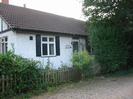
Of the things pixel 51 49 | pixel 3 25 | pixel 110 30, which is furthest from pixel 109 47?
pixel 3 25

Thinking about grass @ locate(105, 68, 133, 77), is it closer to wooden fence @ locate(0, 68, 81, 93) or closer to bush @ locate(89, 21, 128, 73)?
bush @ locate(89, 21, 128, 73)

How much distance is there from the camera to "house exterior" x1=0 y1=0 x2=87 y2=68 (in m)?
15.8

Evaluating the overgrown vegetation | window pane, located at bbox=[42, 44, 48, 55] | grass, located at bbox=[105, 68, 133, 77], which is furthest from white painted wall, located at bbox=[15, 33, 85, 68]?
grass, located at bbox=[105, 68, 133, 77]

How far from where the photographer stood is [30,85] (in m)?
10.2

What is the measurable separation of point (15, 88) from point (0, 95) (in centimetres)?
81

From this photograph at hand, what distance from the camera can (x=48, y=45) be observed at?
17734mm

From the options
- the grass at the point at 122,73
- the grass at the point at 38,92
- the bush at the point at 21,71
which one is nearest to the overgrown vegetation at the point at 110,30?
the grass at the point at 122,73

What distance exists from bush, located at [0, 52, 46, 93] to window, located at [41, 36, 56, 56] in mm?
6743

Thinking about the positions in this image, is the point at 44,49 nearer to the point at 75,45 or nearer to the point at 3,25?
the point at 3,25

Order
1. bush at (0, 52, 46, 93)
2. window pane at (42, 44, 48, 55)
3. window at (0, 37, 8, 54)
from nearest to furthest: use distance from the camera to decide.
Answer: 1. bush at (0, 52, 46, 93)
2. window at (0, 37, 8, 54)
3. window pane at (42, 44, 48, 55)

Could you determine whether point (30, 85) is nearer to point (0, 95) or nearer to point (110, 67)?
point (0, 95)

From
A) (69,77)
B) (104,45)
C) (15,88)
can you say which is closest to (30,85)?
(15,88)

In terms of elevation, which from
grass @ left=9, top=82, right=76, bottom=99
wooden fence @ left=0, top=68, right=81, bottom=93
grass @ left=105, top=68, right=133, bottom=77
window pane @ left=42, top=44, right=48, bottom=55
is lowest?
grass @ left=9, top=82, right=76, bottom=99

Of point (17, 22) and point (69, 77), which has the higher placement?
point (17, 22)
